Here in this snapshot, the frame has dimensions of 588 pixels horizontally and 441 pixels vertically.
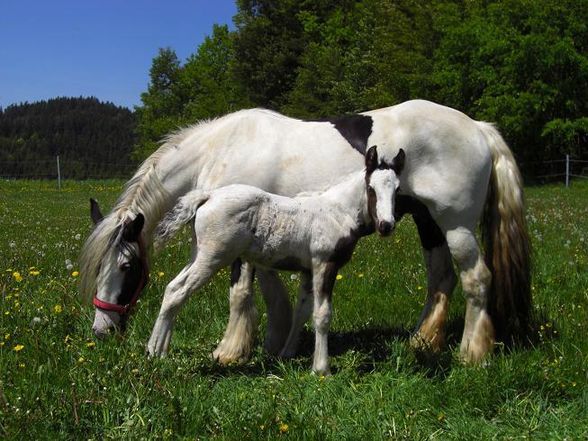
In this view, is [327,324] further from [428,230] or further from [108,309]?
[428,230]

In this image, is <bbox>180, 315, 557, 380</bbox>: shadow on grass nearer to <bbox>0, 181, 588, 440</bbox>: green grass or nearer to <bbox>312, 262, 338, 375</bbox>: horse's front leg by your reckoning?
<bbox>0, 181, 588, 440</bbox>: green grass

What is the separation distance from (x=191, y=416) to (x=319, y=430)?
0.73 m

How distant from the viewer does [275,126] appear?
562 centimetres

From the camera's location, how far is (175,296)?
14.7ft

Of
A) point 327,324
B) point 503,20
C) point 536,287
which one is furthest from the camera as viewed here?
point 503,20

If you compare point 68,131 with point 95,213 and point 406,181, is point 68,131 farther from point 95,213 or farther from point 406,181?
point 406,181

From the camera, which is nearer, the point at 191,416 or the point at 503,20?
the point at 191,416

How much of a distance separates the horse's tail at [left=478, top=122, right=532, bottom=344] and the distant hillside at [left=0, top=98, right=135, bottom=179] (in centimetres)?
11409

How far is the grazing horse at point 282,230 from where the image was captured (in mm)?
4480

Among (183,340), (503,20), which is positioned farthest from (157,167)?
(503,20)

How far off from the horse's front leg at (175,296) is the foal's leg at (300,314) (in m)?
0.73

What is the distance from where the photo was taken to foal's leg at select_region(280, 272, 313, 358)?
4914 mm

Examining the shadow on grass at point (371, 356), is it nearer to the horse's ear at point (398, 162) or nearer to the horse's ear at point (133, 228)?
the horse's ear at point (133, 228)

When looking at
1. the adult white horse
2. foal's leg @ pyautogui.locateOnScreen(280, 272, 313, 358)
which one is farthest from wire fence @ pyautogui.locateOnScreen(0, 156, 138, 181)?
foal's leg @ pyautogui.locateOnScreen(280, 272, 313, 358)
